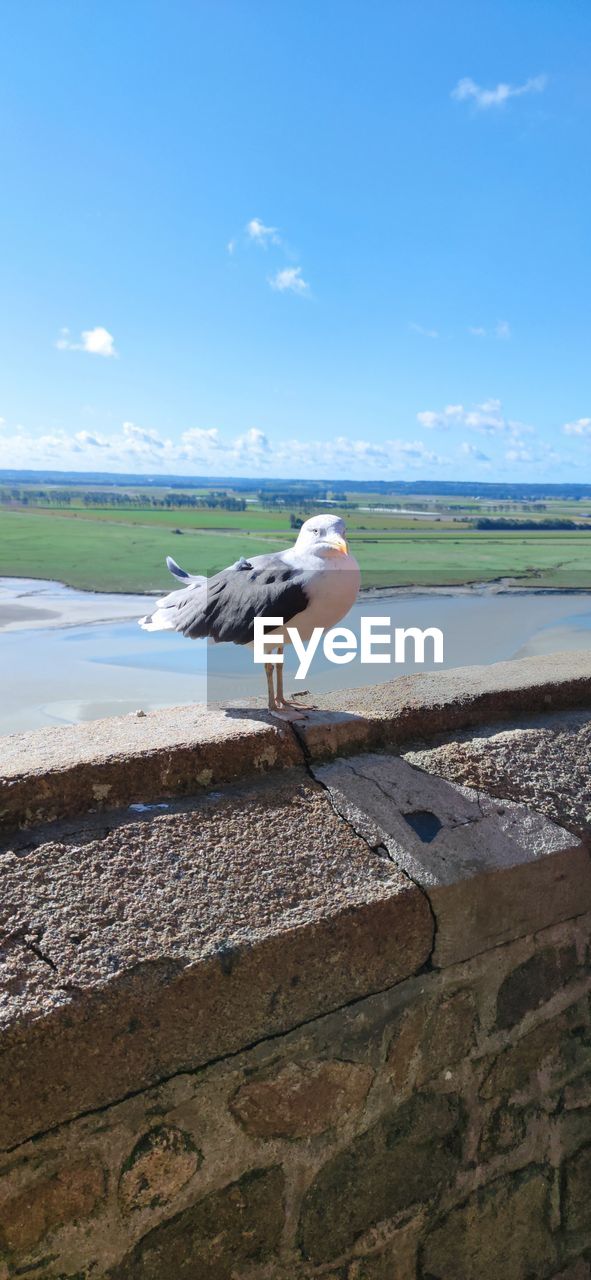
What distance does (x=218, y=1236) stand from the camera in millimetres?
1600

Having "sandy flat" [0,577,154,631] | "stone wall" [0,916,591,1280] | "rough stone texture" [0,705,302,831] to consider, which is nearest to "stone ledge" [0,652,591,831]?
"rough stone texture" [0,705,302,831]

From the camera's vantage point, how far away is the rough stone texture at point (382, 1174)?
1.74m

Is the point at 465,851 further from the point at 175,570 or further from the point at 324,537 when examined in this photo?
the point at 175,570

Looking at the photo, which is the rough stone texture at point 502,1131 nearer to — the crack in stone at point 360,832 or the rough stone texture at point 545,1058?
the rough stone texture at point 545,1058

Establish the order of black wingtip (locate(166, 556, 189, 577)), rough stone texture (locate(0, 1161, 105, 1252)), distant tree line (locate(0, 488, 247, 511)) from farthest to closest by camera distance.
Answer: distant tree line (locate(0, 488, 247, 511)) → black wingtip (locate(166, 556, 189, 577)) → rough stone texture (locate(0, 1161, 105, 1252))

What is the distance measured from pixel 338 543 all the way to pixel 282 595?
25 centimetres

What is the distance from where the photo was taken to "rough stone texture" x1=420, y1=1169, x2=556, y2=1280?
1970 millimetres

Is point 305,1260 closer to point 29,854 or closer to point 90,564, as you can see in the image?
point 29,854

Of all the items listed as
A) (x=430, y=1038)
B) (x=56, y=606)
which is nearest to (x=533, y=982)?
(x=430, y=1038)

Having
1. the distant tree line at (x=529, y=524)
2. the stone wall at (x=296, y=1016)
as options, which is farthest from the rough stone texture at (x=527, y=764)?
the distant tree line at (x=529, y=524)

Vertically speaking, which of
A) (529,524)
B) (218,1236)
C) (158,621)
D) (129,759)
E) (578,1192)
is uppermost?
(529,524)

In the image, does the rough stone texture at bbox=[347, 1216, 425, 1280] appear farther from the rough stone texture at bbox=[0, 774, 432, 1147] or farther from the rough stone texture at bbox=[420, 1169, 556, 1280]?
the rough stone texture at bbox=[0, 774, 432, 1147]

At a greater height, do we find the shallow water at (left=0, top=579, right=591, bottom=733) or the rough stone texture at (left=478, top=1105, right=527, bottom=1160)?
the shallow water at (left=0, top=579, right=591, bottom=733)

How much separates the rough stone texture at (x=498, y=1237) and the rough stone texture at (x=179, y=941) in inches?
29.1
